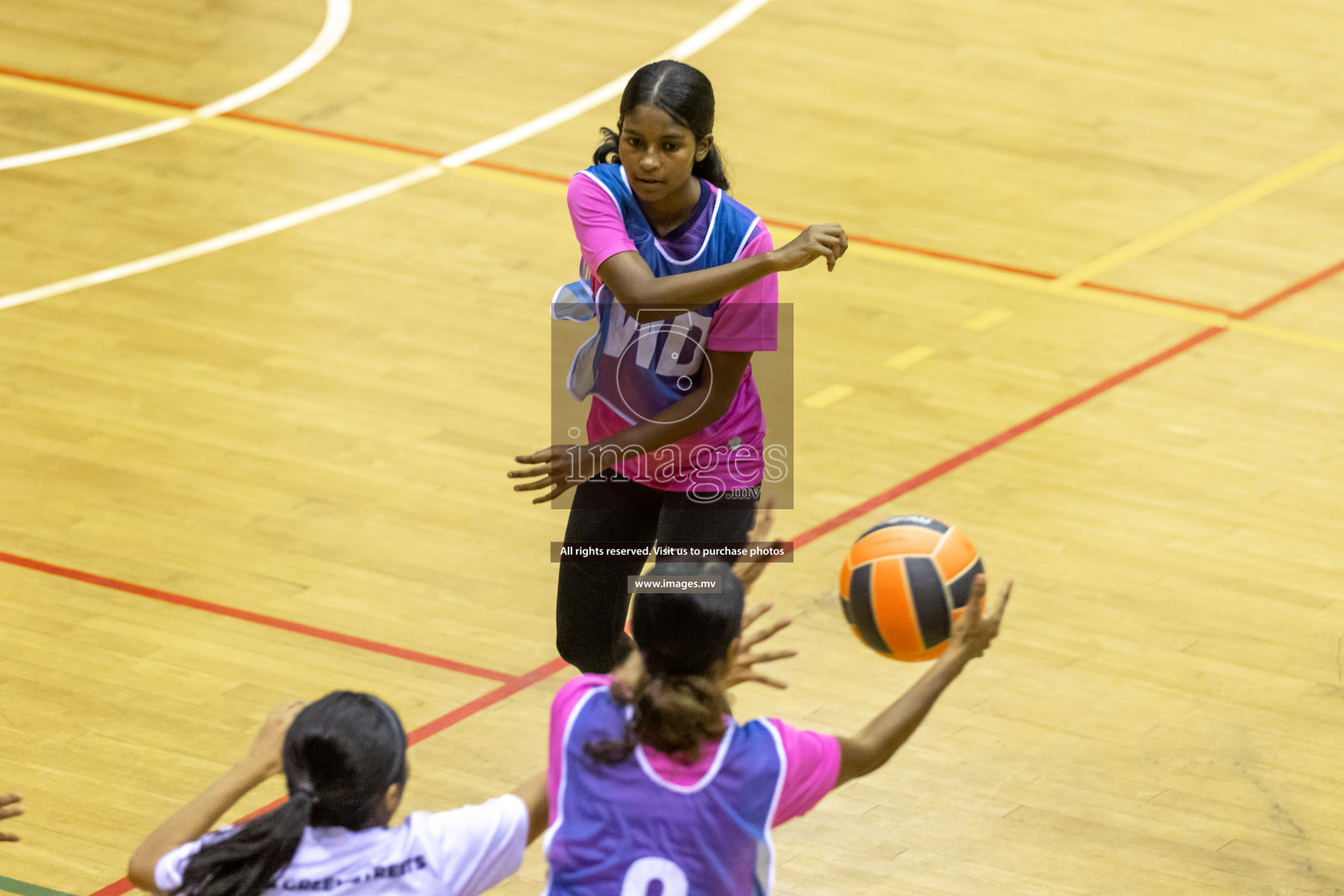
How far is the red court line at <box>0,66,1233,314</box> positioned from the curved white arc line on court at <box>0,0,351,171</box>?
0.58 feet

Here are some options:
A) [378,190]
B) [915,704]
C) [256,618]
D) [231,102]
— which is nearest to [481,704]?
[256,618]

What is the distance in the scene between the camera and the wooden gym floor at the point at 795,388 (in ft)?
17.8

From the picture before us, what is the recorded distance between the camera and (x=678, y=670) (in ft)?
10.6

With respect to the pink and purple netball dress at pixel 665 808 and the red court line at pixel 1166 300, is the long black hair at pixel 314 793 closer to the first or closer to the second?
the pink and purple netball dress at pixel 665 808

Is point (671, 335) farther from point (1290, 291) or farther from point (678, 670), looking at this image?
point (1290, 291)

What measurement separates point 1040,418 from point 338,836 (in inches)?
206

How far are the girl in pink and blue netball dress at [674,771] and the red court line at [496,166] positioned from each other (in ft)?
20.2

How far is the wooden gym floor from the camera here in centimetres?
542

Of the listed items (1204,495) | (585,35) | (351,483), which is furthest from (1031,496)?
(585,35)

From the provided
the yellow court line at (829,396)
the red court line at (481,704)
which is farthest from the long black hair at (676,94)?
the yellow court line at (829,396)

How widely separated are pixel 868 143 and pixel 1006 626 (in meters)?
5.05

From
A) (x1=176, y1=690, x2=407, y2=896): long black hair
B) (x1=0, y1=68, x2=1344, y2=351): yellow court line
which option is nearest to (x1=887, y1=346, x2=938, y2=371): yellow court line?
(x1=0, y1=68, x2=1344, y2=351): yellow court line

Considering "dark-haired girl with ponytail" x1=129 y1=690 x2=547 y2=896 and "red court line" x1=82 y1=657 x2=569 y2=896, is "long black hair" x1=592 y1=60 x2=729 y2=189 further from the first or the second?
"red court line" x1=82 y1=657 x2=569 y2=896

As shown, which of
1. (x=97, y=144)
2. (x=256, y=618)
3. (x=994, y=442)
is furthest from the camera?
(x=97, y=144)
